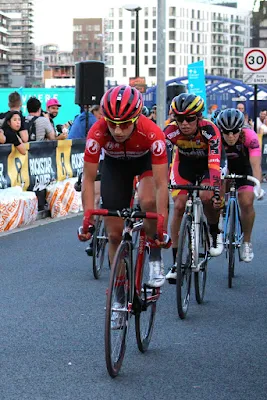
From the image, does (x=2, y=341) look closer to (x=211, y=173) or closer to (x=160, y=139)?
A: (x=160, y=139)

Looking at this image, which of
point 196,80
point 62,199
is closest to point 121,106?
point 62,199

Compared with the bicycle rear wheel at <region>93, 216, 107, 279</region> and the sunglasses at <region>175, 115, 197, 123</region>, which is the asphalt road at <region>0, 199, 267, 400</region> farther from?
the sunglasses at <region>175, 115, 197, 123</region>

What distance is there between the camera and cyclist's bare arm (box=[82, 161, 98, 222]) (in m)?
6.41

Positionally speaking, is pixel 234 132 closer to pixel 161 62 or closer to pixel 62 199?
pixel 62 199

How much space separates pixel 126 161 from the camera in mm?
7145

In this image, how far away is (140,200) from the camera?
7.24 metres

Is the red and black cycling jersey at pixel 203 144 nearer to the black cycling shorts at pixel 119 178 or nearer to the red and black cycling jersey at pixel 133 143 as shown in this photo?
the black cycling shorts at pixel 119 178

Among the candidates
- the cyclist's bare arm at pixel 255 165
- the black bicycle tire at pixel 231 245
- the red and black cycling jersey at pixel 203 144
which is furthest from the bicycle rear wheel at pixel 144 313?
the cyclist's bare arm at pixel 255 165

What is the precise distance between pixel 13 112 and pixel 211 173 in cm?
689

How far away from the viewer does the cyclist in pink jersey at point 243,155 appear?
31.6ft

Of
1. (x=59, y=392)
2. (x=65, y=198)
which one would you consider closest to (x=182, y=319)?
(x=59, y=392)

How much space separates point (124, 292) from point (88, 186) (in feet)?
2.45

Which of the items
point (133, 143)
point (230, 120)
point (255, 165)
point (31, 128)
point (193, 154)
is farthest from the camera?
point (31, 128)

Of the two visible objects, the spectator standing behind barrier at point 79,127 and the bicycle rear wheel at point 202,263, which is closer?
the bicycle rear wheel at point 202,263
